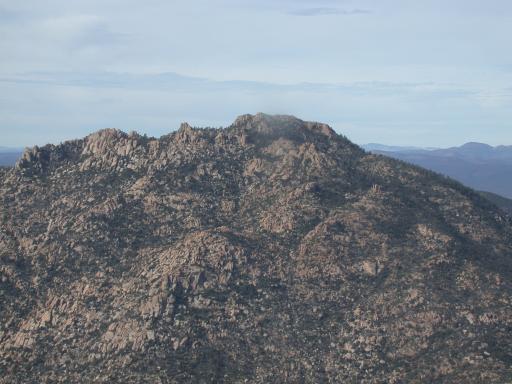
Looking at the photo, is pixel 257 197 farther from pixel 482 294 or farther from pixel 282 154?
pixel 482 294

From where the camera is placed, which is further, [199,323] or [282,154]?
[282,154]

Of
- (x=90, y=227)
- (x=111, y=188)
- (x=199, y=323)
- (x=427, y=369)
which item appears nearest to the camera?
(x=427, y=369)

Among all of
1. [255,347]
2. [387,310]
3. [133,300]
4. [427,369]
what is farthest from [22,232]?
[427,369]

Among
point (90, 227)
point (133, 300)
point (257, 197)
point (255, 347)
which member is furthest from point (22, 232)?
point (255, 347)

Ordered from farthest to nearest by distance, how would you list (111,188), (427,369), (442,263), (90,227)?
1. (111,188)
2. (90,227)
3. (442,263)
4. (427,369)

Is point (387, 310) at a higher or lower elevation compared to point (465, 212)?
lower

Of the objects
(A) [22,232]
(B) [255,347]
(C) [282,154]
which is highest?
(C) [282,154]

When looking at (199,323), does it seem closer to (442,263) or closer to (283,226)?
(283,226)
